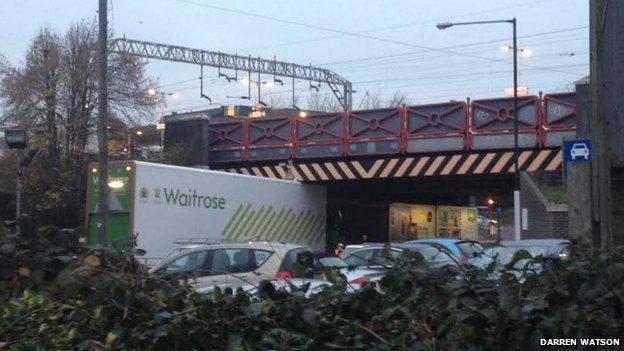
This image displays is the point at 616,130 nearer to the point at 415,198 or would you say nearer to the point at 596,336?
the point at 596,336

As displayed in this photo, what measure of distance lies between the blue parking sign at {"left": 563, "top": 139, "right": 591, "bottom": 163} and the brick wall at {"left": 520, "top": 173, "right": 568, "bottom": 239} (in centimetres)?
2211

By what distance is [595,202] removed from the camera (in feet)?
32.9

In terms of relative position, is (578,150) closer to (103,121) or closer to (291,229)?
(103,121)

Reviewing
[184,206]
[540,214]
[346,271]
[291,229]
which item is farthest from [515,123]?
[346,271]

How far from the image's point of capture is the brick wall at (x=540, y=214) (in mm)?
33250

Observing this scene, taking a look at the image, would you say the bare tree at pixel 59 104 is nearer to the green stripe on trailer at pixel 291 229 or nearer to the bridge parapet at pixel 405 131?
the bridge parapet at pixel 405 131

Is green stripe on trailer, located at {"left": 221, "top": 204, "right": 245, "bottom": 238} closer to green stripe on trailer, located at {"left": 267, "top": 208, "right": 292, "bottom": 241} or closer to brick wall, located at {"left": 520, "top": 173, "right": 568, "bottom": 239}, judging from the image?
green stripe on trailer, located at {"left": 267, "top": 208, "right": 292, "bottom": 241}

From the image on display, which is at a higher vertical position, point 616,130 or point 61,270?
point 616,130

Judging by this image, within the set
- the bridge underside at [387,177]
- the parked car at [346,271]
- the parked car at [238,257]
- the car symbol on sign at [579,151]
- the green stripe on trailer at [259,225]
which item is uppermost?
the bridge underside at [387,177]

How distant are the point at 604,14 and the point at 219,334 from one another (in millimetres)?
7175

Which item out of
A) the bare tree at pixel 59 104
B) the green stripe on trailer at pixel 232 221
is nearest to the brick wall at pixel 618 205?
the green stripe on trailer at pixel 232 221

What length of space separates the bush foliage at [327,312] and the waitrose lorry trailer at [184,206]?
15530 millimetres

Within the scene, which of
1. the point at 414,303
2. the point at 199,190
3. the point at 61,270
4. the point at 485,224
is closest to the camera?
the point at 414,303

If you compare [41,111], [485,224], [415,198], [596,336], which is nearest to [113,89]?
[41,111]
